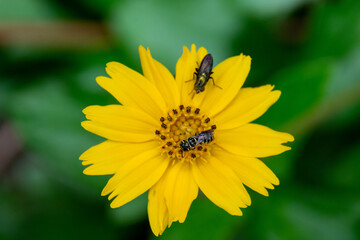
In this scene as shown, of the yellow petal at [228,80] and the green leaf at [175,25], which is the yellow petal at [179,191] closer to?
the yellow petal at [228,80]

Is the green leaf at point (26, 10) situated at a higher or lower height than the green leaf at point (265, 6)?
higher

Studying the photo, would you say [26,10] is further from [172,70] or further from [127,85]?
[127,85]

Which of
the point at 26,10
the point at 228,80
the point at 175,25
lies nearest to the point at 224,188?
the point at 228,80

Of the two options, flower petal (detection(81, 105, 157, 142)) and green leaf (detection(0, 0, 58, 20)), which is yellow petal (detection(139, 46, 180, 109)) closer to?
flower petal (detection(81, 105, 157, 142))

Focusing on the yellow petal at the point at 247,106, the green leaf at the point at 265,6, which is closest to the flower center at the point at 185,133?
the yellow petal at the point at 247,106

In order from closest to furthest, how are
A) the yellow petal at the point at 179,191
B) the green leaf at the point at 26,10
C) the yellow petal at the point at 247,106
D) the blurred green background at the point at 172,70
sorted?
the yellow petal at the point at 179,191, the yellow petal at the point at 247,106, the blurred green background at the point at 172,70, the green leaf at the point at 26,10

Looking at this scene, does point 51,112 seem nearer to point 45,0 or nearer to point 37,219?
point 37,219
